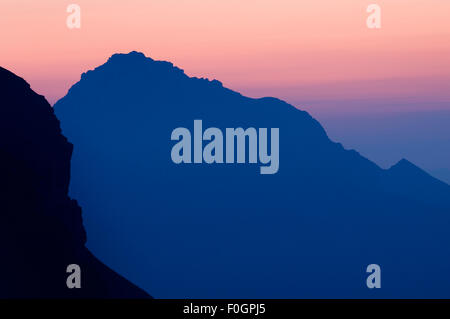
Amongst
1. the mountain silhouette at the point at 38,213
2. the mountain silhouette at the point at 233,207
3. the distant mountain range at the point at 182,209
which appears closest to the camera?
the mountain silhouette at the point at 38,213

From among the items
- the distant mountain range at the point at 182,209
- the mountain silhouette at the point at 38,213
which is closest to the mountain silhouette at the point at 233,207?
the distant mountain range at the point at 182,209

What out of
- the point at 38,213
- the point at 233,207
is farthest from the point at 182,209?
the point at 38,213

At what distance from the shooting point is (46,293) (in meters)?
53.3

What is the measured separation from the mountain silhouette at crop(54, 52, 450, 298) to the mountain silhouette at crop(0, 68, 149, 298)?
3.33 meters

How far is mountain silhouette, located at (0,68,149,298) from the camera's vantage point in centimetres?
5516

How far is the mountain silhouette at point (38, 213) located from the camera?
2172 inches

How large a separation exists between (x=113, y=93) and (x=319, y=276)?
75.6 meters

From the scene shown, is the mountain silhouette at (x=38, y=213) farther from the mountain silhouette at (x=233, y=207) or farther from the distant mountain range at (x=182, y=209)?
the mountain silhouette at (x=233, y=207)

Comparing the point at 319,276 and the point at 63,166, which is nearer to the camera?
the point at 63,166

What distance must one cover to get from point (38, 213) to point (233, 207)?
7388cm

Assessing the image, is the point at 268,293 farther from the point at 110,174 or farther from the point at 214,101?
the point at 214,101

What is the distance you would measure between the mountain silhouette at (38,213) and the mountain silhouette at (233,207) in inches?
131

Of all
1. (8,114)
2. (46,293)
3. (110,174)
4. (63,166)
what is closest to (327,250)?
(110,174)
